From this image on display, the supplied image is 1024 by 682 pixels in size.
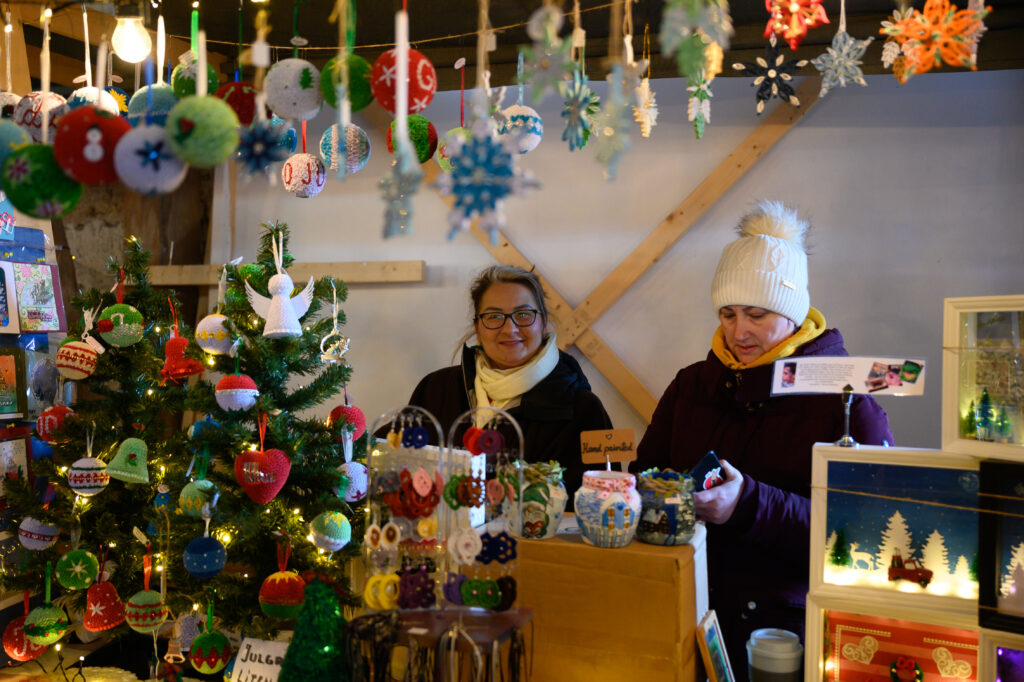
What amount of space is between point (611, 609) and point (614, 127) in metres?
0.89

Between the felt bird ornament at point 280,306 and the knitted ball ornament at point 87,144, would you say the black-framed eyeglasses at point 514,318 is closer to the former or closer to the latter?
the felt bird ornament at point 280,306

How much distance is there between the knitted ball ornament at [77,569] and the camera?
2443mm

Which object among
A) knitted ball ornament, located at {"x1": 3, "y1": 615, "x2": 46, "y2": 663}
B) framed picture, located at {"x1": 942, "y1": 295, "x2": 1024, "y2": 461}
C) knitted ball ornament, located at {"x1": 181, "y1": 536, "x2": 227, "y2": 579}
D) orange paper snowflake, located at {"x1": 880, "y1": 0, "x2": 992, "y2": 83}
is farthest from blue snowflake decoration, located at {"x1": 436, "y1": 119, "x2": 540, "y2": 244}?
knitted ball ornament, located at {"x1": 3, "y1": 615, "x2": 46, "y2": 663}

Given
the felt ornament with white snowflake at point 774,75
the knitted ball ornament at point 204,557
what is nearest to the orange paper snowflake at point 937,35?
the felt ornament with white snowflake at point 774,75

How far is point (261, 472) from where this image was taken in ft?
6.74

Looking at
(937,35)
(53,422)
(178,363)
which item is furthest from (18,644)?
(937,35)

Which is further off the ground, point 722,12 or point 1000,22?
point 1000,22

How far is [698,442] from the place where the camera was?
2248 mm

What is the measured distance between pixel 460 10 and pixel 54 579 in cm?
244

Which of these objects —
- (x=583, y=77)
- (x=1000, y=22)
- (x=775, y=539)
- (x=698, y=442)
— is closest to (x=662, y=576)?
(x=775, y=539)

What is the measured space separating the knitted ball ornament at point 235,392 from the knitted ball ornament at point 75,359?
63 cm

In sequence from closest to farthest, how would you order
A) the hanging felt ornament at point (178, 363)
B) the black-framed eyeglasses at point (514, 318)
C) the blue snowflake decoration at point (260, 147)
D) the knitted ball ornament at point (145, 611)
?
the blue snowflake decoration at point (260, 147) < the knitted ball ornament at point (145, 611) < the hanging felt ornament at point (178, 363) < the black-framed eyeglasses at point (514, 318)

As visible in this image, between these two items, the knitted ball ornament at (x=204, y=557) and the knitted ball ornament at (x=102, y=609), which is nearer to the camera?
the knitted ball ornament at (x=204, y=557)

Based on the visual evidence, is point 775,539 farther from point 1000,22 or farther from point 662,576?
point 1000,22
